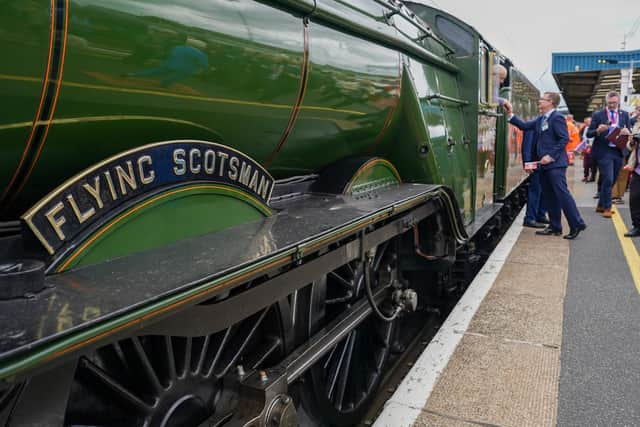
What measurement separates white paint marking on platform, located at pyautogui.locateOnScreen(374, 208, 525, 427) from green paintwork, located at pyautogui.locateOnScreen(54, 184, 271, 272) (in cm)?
116

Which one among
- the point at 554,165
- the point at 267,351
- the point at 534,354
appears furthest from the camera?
the point at 554,165

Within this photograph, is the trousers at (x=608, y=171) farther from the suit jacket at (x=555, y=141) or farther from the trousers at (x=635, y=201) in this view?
the suit jacket at (x=555, y=141)

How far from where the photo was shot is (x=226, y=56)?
1.68m

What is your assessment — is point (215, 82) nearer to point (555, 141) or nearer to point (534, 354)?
point (534, 354)

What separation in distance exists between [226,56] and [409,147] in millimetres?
1921

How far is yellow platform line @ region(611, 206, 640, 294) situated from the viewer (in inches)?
175

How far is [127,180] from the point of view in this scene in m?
1.41

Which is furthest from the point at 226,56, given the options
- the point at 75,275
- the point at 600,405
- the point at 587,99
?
the point at 587,99

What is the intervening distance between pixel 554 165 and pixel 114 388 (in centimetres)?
565

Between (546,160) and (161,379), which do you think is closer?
(161,379)

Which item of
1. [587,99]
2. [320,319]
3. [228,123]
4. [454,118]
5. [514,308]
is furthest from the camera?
[587,99]

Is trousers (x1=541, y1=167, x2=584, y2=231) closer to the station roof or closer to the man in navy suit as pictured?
the man in navy suit

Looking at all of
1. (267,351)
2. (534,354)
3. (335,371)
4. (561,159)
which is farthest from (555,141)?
(267,351)

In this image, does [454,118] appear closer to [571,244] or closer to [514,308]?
[514,308]
